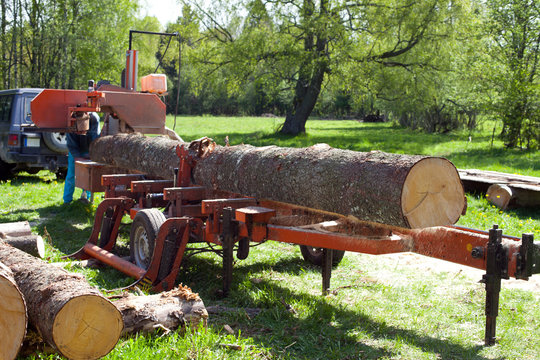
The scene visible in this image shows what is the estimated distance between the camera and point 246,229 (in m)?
4.95

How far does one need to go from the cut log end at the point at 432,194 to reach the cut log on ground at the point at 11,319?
96.5 inches

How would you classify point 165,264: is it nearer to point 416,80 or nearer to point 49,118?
point 49,118

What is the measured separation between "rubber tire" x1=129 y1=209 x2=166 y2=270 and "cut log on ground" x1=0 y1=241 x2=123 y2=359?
6.47ft

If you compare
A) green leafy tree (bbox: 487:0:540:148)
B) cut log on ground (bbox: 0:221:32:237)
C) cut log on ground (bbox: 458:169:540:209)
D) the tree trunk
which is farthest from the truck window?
green leafy tree (bbox: 487:0:540:148)

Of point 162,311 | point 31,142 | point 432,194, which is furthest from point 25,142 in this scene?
point 432,194

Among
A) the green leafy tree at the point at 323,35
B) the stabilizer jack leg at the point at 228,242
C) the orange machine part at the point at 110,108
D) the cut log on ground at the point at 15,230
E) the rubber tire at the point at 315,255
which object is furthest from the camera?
the green leafy tree at the point at 323,35

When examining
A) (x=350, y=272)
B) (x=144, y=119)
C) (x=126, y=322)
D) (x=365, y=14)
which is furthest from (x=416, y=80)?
(x=126, y=322)

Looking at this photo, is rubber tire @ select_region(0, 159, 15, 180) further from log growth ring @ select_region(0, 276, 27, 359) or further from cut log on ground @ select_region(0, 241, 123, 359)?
log growth ring @ select_region(0, 276, 27, 359)

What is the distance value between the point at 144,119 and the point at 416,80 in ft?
51.8

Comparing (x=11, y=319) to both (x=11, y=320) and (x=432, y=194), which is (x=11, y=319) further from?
(x=432, y=194)

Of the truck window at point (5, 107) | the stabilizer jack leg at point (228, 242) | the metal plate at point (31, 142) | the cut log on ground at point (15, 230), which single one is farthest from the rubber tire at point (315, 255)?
the truck window at point (5, 107)

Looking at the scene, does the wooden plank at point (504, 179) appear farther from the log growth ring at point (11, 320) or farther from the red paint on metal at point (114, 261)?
the log growth ring at point (11, 320)

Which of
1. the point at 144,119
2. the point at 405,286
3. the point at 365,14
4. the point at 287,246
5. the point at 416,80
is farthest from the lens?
the point at 416,80

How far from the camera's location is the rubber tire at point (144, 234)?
217 inches
